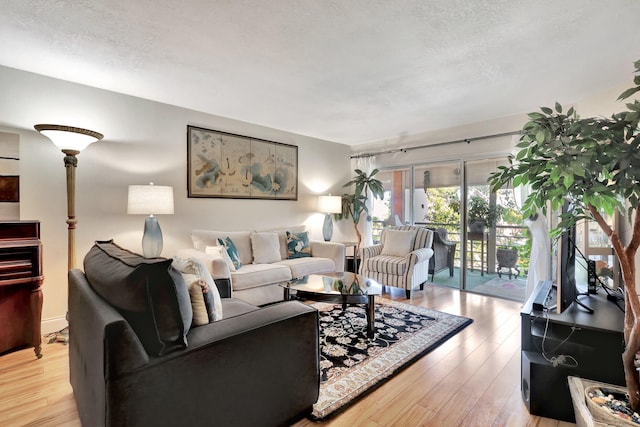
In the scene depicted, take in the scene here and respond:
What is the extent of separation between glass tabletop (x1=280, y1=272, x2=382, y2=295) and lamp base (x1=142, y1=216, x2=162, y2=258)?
4.51 feet

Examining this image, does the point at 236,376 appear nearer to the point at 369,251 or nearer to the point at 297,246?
the point at 297,246

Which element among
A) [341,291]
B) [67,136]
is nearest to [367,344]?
[341,291]

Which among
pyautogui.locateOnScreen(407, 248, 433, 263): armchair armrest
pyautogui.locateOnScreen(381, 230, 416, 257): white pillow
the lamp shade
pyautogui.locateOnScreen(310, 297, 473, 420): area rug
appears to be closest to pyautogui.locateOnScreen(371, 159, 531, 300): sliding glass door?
pyautogui.locateOnScreen(407, 248, 433, 263): armchair armrest

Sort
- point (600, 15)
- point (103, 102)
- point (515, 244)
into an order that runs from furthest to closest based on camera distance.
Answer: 1. point (515, 244)
2. point (103, 102)
3. point (600, 15)

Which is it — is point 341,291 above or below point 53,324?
above

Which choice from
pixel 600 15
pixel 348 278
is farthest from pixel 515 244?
pixel 600 15

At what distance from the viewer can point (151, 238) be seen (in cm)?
311

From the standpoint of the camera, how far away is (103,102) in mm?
3086

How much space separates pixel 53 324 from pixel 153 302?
2643mm

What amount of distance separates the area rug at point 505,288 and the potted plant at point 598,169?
9.13 feet

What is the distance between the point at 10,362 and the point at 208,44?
2794 millimetres

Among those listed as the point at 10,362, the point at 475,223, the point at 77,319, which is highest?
the point at 475,223

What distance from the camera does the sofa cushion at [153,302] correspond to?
1148 millimetres

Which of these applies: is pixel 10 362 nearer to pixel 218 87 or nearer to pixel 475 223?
pixel 218 87
